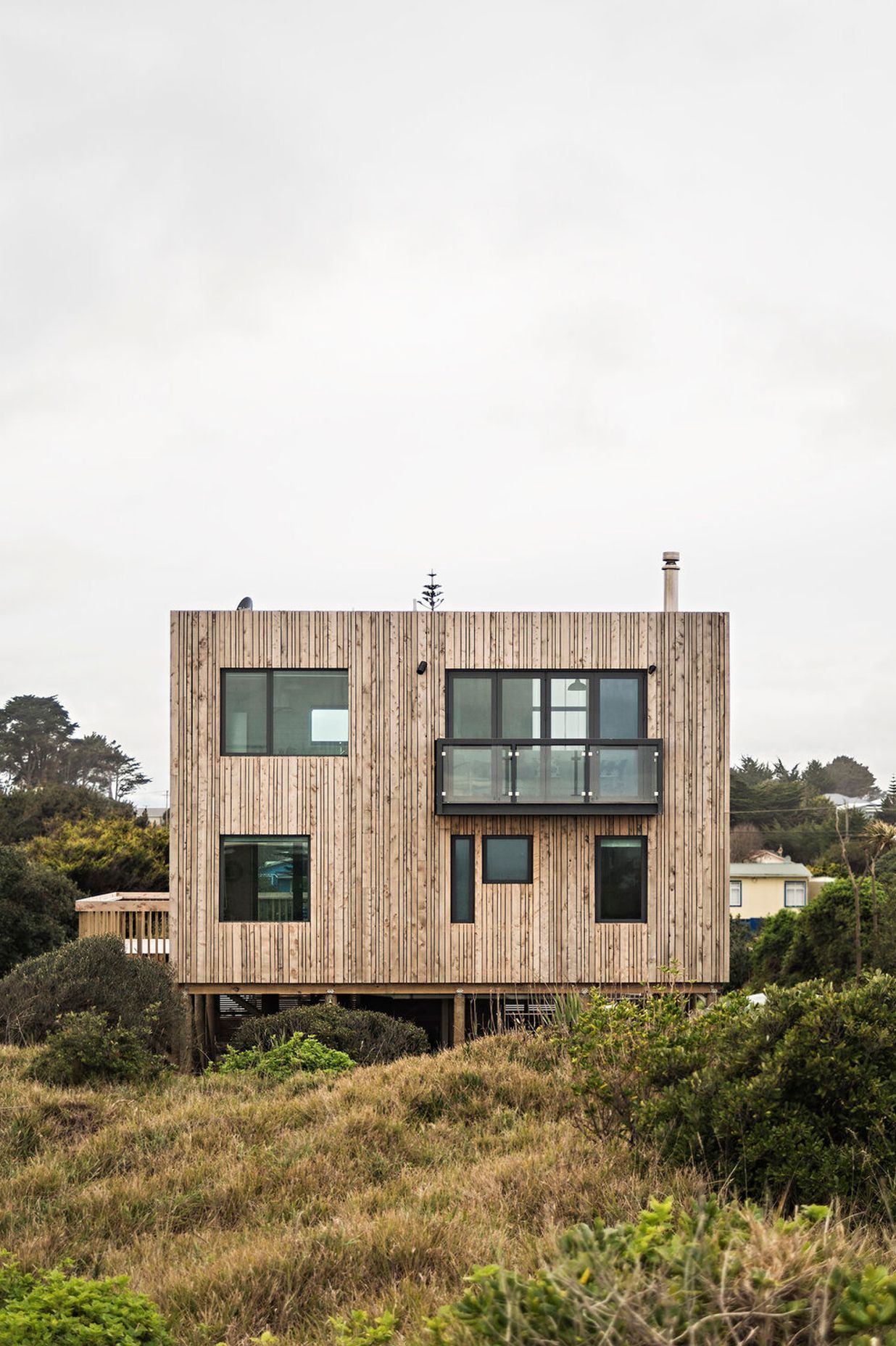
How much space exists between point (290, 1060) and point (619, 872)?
738 centimetres

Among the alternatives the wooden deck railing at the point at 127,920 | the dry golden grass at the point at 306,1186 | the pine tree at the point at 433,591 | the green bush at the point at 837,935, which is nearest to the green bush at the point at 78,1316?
the dry golden grass at the point at 306,1186

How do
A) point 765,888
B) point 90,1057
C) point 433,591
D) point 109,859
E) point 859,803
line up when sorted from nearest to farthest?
point 90,1057 → point 109,859 → point 433,591 → point 765,888 → point 859,803

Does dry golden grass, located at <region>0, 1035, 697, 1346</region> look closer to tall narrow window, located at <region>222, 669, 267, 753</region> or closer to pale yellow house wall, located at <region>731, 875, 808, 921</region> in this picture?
tall narrow window, located at <region>222, 669, 267, 753</region>

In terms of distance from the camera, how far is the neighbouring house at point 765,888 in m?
39.6

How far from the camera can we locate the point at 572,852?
16672 mm

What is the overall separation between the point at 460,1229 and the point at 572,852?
11986 mm

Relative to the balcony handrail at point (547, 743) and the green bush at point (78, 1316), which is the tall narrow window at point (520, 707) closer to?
the balcony handrail at point (547, 743)

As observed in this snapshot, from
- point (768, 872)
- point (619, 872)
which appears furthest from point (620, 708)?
point (768, 872)

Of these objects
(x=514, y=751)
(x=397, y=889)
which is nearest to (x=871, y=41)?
(x=514, y=751)

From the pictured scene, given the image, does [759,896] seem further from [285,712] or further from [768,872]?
[285,712]

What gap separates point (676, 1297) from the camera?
2752 millimetres

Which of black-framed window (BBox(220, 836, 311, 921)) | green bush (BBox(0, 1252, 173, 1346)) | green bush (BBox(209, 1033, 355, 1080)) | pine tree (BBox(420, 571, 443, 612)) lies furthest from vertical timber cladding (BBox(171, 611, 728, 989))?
green bush (BBox(0, 1252, 173, 1346))

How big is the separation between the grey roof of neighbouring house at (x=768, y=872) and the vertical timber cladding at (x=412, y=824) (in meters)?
24.1

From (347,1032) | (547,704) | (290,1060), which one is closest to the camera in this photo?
(290,1060)
